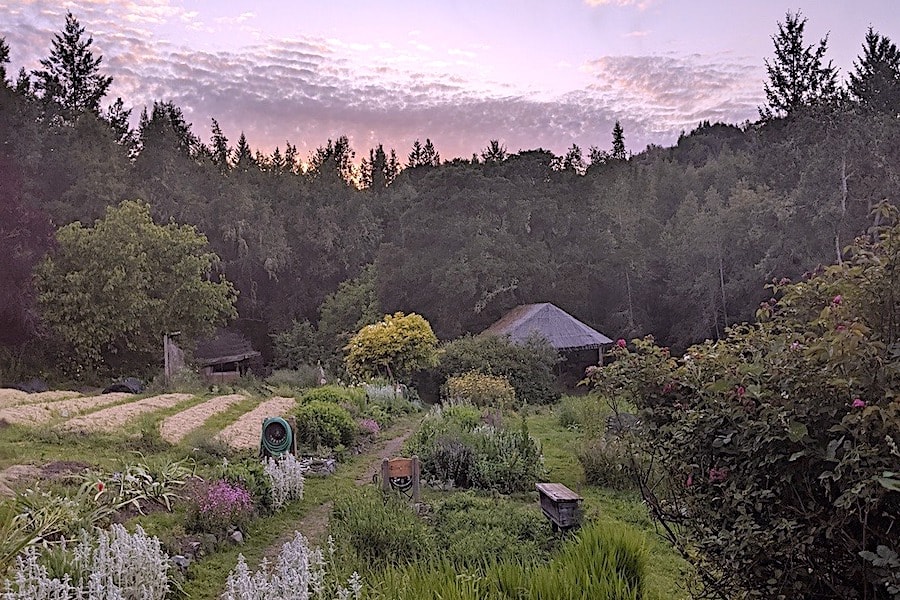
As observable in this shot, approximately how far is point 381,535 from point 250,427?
5.99 metres

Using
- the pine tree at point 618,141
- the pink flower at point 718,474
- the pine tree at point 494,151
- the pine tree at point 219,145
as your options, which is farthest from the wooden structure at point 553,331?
the pine tree at point 618,141

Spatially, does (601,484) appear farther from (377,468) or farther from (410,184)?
(410,184)

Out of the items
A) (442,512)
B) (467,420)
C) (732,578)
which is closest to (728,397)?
(732,578)

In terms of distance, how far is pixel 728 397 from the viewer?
2598 mm

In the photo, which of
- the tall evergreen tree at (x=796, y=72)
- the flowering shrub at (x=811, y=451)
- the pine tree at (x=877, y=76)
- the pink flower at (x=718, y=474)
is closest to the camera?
the flowering shrub at (x=811, y=451)

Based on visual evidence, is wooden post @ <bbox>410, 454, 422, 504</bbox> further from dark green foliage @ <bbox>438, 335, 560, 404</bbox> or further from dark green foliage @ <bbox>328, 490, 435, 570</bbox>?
dark green foliage @ <bbox>438, 335, 560, 404</bbox>

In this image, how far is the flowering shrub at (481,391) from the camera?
1489 centimetres

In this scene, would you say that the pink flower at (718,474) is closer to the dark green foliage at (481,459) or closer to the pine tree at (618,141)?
the dark green foliage at (481,459)

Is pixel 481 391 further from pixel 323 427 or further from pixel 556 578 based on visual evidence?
pixel 556 578

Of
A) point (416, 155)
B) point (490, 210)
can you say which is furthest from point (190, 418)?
point (416, 155)

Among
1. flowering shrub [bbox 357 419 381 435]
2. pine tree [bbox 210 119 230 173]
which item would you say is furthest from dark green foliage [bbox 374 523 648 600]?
pine tree [bbox 210 119 230 173]

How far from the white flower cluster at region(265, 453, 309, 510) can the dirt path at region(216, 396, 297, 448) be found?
7.32 ft

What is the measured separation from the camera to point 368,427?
10.6 meters

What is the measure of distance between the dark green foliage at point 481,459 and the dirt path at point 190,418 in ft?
10.8
